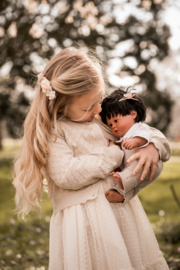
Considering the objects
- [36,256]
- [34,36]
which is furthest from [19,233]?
[34,36]

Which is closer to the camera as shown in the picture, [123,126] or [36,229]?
[123,126]

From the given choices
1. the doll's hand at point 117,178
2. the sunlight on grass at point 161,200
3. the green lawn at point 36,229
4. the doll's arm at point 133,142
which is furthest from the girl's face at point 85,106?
the sunlight on grass at point 161,200

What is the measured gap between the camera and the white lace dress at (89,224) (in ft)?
5.57

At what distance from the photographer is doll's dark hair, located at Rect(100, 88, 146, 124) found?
1.92 metres

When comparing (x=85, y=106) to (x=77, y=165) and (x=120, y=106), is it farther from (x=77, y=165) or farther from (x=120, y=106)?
(x=77, y=165)

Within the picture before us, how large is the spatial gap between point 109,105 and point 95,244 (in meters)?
0.87

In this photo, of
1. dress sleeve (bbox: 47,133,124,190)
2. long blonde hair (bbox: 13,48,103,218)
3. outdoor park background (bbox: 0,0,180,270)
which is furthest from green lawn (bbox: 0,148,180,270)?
dress sleeve (bbox: 47,133,124,190)

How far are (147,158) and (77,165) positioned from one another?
0.42m

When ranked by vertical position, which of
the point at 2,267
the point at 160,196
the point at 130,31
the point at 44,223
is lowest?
the point at 160,196

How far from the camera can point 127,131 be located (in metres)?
1.92

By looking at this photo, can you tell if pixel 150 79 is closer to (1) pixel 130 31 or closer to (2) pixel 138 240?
(1) pixel 130 31

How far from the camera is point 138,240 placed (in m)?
1.87

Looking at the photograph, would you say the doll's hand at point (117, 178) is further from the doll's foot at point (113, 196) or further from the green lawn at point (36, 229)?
the green lawn at point (36, 229)

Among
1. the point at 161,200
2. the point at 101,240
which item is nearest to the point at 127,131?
the point at 101,240
